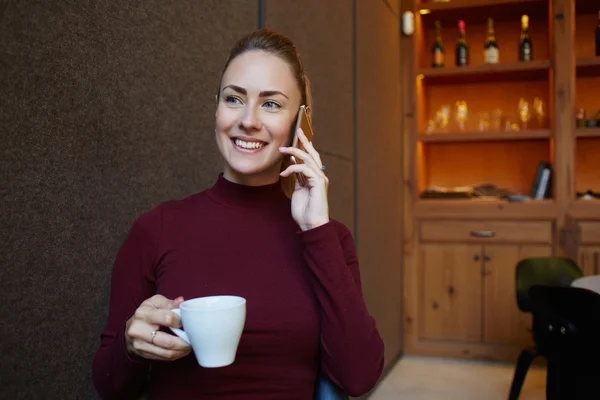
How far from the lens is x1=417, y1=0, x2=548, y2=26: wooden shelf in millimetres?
3676

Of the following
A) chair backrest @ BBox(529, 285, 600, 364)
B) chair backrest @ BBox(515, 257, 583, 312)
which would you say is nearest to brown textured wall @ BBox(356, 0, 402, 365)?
chair backrest @ BBox(515, 257, 583, 312)

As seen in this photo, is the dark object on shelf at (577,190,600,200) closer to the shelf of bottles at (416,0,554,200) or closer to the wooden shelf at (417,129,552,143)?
the shelf of bottles at (416,0,554,200)

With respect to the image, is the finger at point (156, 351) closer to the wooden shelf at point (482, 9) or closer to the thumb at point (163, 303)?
the thumb at point (163, 303)

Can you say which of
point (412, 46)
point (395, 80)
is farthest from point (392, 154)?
point (412, 46)

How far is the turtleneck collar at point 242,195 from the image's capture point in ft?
3.93

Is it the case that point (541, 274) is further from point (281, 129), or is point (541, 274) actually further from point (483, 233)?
point (281, 129)

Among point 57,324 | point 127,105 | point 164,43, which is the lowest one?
point 57,324

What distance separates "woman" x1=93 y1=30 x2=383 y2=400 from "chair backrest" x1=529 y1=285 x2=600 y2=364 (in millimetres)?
1071

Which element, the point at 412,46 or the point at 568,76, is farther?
the point at 412,46

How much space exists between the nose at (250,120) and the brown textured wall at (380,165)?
1701 millimetres

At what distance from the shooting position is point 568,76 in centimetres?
351

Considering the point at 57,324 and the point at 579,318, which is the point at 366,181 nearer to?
the point at 579,318

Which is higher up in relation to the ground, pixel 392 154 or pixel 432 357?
pixel 392 154

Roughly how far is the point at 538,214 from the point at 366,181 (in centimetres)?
129
